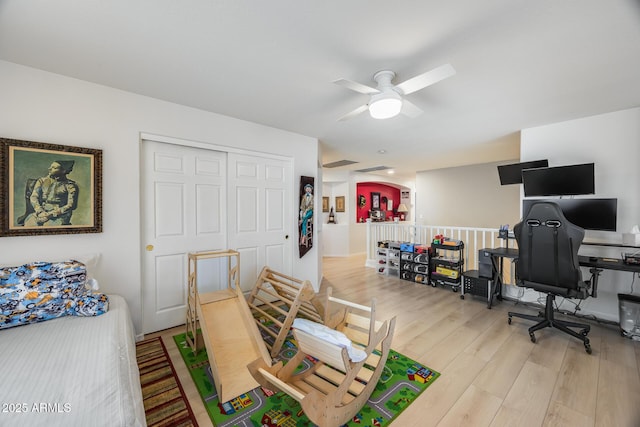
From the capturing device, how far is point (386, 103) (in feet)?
6.19

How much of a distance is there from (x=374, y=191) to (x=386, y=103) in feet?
21.2

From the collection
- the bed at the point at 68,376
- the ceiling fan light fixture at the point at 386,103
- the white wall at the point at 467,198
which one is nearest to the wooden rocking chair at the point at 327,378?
the bed at the point at 68,376

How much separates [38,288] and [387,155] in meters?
Result: 4.94

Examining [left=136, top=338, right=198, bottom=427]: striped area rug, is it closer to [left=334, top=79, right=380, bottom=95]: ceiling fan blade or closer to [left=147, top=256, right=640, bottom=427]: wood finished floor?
[left=147, top=256, right=640, bottom=427]: wood finished floor

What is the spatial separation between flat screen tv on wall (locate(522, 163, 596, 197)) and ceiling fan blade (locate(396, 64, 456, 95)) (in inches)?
91.8

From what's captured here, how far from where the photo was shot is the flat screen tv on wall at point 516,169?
3.20 metres

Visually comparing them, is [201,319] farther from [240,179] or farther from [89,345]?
[240,179]

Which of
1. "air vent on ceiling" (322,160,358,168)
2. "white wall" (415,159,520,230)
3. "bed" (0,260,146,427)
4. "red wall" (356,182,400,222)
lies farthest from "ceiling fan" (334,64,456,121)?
"red wall" (356,182,400,222)

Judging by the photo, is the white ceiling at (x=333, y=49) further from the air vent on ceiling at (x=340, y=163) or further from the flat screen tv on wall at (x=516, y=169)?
the air vent on ceiling at (x=340, y=163)

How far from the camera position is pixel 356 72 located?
200cm

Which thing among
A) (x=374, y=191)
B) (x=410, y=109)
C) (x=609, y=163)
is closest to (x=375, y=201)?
(x=374, y=191)

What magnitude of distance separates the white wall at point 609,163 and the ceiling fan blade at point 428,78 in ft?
8.75

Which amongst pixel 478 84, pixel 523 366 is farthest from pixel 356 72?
pixel 523 366

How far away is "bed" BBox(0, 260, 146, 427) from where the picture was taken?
950 millimetres
